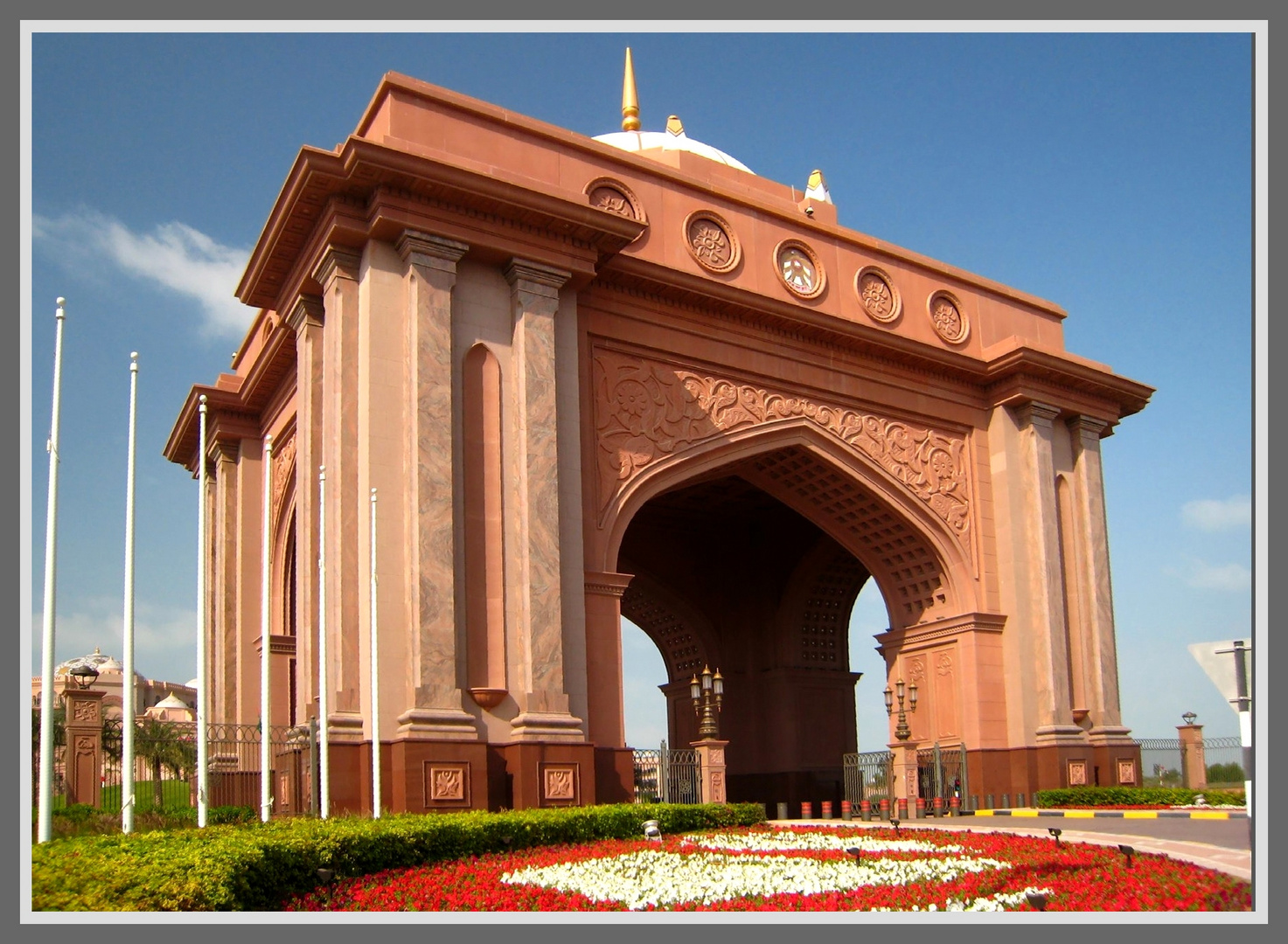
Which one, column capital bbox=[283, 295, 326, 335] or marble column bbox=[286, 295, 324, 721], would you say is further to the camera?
column capital bbox=[283, 295, 326, 335]

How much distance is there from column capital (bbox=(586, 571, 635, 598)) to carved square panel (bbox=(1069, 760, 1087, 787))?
24.8ft

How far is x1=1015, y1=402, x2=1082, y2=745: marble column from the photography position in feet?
62.7

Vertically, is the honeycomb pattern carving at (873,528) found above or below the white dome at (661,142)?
below

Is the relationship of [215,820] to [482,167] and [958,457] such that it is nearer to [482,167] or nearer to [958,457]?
[482,167]

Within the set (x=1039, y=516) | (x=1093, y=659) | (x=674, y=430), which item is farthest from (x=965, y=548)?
(x=674, y=430)

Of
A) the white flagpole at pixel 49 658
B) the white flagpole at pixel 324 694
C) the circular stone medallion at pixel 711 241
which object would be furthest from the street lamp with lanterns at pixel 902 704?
the white flagpole at pixel 49 658

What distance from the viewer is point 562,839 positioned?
11.8 metres

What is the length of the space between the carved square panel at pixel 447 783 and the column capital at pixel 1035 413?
11.0 m

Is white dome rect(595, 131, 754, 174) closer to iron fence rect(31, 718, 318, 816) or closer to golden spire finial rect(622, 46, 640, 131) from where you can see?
golden spire finial rect(622, 46, 640, 131)

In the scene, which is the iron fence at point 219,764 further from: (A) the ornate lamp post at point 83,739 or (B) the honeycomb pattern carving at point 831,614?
(B) the honeycomb pattern carving at point 831,614

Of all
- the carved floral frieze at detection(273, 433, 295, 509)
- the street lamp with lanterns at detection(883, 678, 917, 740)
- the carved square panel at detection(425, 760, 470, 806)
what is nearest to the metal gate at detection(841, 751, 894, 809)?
the street lamp with lanterns at detection(883, 678, 917, 740)

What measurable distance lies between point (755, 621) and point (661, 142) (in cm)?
913

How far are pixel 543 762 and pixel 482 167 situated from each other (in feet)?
21.9

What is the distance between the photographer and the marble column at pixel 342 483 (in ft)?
44.4
